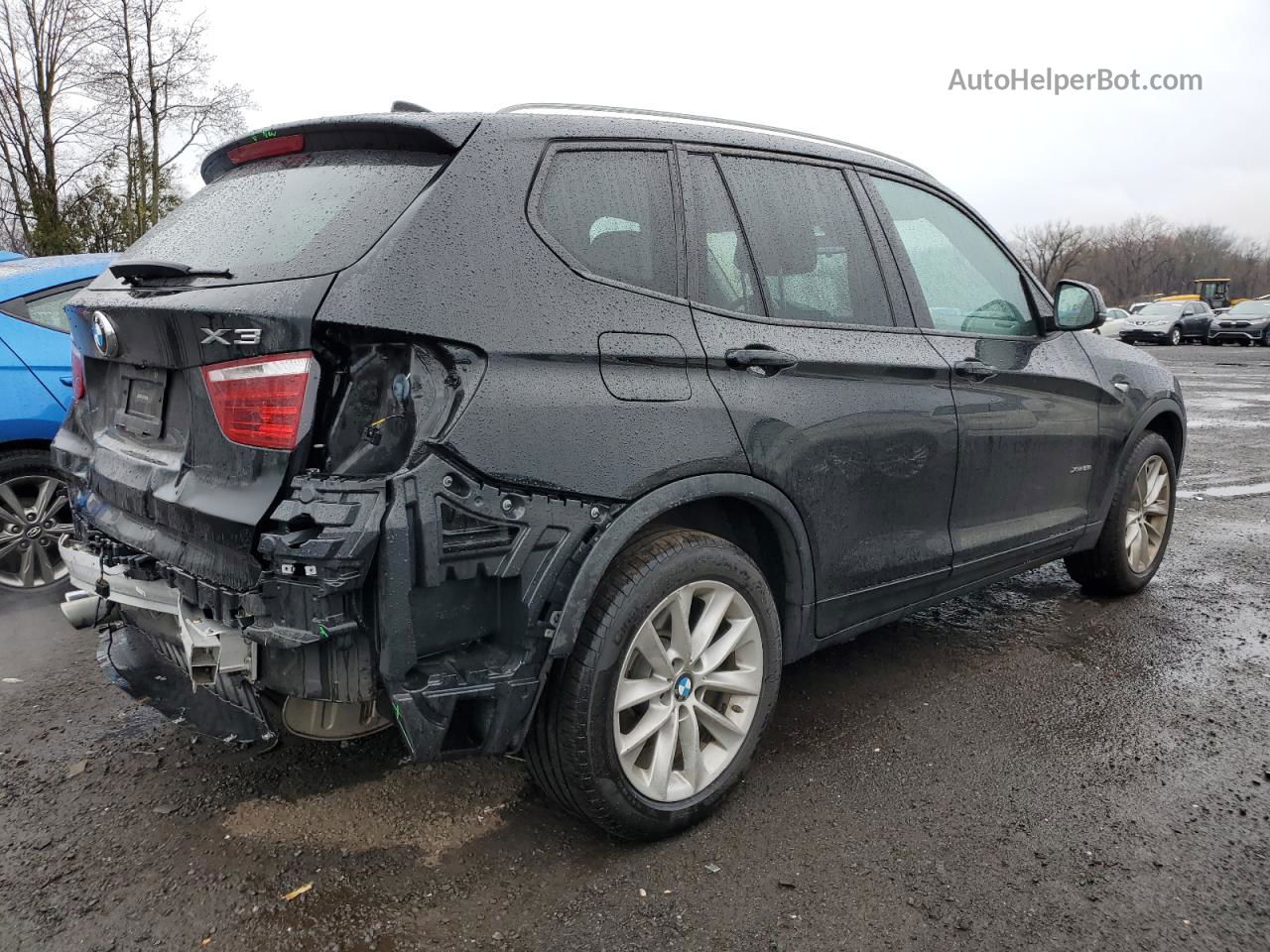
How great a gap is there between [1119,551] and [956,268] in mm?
1791

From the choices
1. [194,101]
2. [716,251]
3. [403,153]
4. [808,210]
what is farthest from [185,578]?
[194,101]

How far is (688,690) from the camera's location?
102 inches

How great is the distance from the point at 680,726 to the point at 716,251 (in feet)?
4.49

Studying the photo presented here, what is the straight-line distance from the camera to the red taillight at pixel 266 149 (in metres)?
2.64

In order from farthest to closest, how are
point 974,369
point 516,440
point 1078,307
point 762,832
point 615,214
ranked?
1. point 1078,307
2. point 974,369
3. point 762,832
4. point 615,214
5. point 516,440

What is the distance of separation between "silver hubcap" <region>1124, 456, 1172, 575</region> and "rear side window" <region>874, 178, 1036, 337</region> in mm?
1235

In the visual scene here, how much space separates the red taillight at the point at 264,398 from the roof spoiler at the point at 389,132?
0.66 m

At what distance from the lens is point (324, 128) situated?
99.5 inches

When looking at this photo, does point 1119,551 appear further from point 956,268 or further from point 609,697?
point 609,697

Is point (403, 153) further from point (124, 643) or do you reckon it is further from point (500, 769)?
point (500, 769)

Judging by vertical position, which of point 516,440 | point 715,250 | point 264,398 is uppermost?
point 715,250

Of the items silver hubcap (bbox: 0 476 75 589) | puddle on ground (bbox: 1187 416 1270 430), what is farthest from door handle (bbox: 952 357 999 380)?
puddle on ground (bbox: 1187 416 1270 430)

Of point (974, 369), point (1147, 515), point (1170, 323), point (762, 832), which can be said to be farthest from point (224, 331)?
point (1170, 323)

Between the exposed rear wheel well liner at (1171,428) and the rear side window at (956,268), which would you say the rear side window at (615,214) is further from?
the exposed rear wheel well liner at (1171,428)
